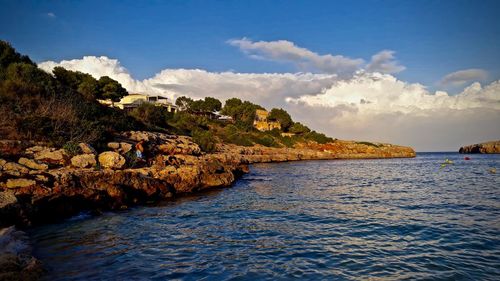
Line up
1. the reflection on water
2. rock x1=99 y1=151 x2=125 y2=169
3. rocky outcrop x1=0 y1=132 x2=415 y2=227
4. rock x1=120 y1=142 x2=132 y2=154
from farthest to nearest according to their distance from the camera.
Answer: rock x1=120 y1=142 x2=132 y2=154 → rock x1=99 y1=151 x2=125 y2=169 → rocky outcrop x1=0 y1=132 x2=415 y2=227 → the reflection on water

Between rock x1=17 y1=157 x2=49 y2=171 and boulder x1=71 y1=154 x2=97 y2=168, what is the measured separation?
2.25m

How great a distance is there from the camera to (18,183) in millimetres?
14789

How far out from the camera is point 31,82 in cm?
2956

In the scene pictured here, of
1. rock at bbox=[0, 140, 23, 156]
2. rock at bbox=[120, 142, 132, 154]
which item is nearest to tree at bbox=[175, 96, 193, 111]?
rock at bbox=[120, 142, 132, 154]

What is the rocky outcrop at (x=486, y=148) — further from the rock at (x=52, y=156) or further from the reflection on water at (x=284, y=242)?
the rock at (x=52, y=156)

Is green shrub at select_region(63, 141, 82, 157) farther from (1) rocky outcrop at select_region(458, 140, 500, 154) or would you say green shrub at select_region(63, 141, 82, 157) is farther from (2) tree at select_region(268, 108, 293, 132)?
(1) rocky outcrop at select_region(458, 140, 500, 154)

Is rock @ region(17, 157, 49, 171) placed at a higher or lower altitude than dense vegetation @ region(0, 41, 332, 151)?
lower

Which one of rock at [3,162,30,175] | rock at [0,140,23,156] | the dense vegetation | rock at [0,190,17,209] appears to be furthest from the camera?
the dense vegetation

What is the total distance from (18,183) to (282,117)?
10283cm

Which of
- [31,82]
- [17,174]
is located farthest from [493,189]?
[31,82]

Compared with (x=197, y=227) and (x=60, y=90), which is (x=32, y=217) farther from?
(x=60, y=90)

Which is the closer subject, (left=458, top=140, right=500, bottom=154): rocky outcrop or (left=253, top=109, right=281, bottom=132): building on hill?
(left=253, top=109, right=281, bottom=132): building on hill

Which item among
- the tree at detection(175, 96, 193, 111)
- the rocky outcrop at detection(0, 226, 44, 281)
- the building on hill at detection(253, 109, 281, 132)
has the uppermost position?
the tree at detection(175, 96, 193, 111)

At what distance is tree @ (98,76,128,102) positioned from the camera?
207 ft
